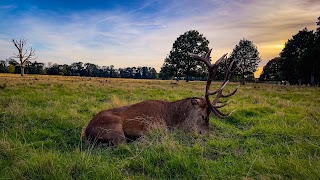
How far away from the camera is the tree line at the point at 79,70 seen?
294ft

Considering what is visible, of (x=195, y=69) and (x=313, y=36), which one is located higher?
(x=313, y=36)

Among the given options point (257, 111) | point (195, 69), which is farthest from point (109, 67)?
point (257, 111)

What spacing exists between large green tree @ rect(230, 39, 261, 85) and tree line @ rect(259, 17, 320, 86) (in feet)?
19.4

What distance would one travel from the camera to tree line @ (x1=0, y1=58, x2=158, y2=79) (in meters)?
→ 89.5

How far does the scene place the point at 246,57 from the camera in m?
54.4

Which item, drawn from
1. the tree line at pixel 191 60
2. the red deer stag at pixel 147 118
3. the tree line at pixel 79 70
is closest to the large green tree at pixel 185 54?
the tree line at pixel 191 60

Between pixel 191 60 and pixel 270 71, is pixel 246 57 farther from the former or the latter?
pixel 270 71

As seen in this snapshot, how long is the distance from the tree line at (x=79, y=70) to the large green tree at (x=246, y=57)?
6019cm

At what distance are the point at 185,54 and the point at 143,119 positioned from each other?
4359cm

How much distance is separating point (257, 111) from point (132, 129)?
5959 mm

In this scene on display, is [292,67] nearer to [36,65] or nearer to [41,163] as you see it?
[41,163]

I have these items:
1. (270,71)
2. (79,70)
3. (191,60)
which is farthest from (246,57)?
(79,70)

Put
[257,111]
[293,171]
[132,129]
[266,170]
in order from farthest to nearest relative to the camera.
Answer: [257,111] < [132,129] < [266,170] < [293,171]

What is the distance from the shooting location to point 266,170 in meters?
3.70
